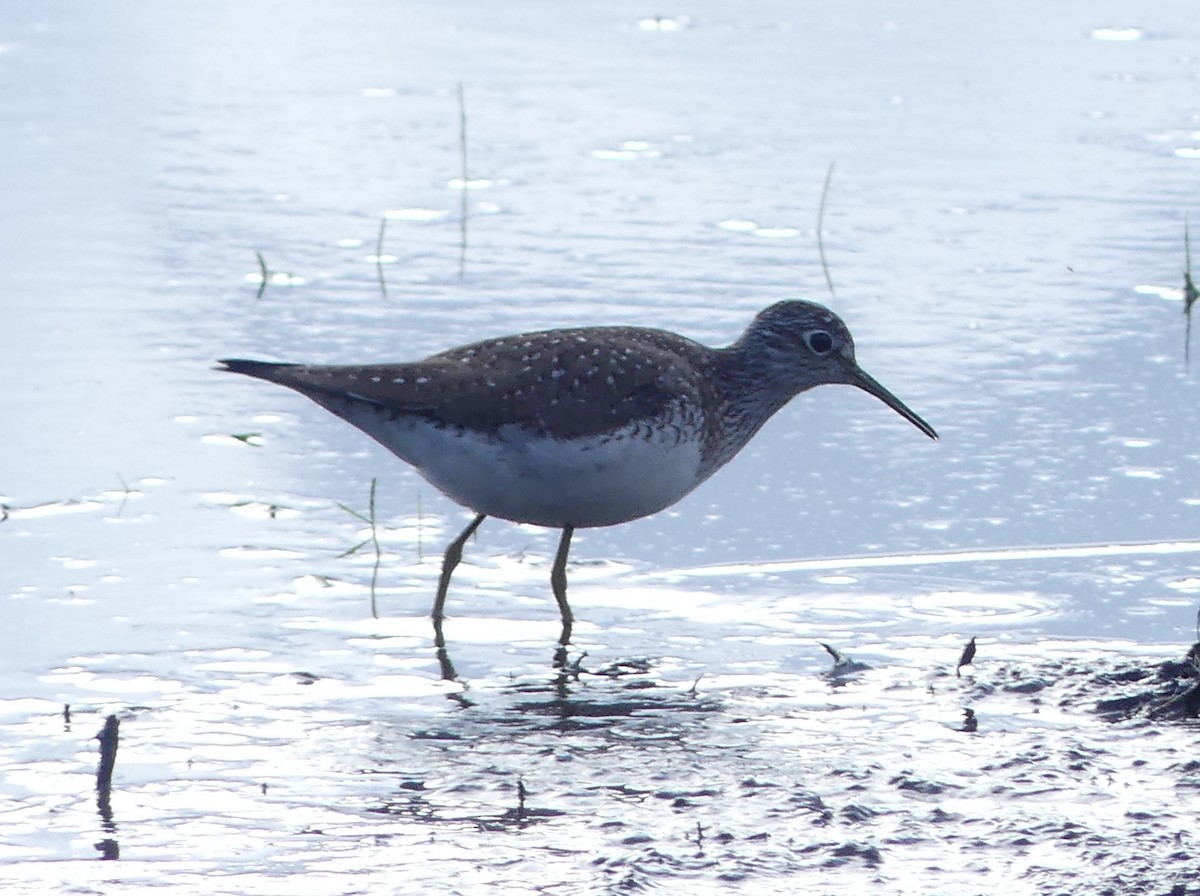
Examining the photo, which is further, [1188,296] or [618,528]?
[1188,296]

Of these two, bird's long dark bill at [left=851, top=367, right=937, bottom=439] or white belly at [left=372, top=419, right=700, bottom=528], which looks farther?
bird's long dark bill at [left=851, top=367, right=937, bottom=439]

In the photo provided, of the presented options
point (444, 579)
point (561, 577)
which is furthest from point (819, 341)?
point (444, 579)

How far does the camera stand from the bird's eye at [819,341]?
648 centimetres

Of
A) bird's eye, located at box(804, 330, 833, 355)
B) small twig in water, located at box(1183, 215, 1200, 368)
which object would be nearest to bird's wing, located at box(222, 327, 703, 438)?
bird's eye, located at box(804, 330, 833, 355)

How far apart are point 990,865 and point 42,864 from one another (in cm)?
185

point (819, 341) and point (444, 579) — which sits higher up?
point (819, 341)

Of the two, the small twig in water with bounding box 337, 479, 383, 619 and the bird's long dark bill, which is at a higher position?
the bird's long dark bill

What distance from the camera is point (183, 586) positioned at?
5742mm

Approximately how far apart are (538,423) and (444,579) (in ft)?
1.66

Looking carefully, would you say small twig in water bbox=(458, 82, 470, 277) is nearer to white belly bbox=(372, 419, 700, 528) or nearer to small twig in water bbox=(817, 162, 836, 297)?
small twig in water bbox=(817, 162, 836, 297)

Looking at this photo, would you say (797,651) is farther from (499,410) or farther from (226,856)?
(226,856)

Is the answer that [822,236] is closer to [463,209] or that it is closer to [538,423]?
[463,209]

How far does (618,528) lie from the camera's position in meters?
6.54

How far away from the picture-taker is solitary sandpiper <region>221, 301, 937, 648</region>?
5688 millimetres
